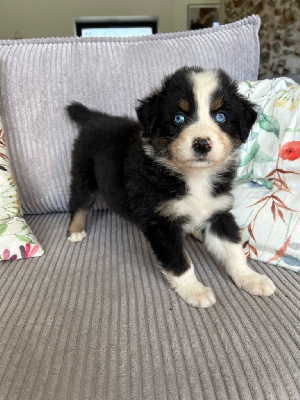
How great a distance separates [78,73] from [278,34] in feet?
12.6

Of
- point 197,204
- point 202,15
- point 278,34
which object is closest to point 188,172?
point 197,204

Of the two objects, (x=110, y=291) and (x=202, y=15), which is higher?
(x=202, y=15)

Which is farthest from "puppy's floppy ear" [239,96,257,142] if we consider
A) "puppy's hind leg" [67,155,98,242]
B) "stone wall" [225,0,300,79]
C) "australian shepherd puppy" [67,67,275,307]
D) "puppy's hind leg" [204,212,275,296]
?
"stone wall" [225,0,300,79]

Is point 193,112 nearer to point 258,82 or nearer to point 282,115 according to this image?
point 282,115

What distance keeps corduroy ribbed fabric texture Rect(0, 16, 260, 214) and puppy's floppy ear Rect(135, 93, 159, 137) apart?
50 cm

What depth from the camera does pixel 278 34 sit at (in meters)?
4.80

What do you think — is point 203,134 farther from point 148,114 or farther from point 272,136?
point 272,136

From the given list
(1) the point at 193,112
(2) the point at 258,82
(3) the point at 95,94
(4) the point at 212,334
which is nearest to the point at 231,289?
(4) the point at 212,334

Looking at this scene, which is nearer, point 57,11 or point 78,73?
point 78,73

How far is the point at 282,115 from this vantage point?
4.99ft

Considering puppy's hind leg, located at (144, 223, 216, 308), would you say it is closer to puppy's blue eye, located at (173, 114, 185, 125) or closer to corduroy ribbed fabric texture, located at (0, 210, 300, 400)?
corduroy ribbed fabric texture, located at (0, 210, 300, 400)

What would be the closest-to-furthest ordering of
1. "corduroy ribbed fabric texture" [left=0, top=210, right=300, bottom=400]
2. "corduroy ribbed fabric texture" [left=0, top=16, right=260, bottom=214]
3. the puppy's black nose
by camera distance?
"corduroy ribbed fabric texture" [left=0, top=210, right=300, bottom=400] < the puppy's black nose < "corduroy ribbed fabric texture" [left=0, top=16, right=260, bottom=214]

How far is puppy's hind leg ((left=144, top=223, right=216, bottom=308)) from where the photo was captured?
123cm

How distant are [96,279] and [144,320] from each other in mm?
302
